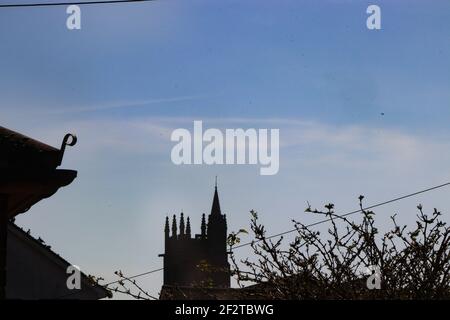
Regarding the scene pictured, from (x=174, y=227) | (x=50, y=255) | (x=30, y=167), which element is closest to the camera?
(x=30, y=167)

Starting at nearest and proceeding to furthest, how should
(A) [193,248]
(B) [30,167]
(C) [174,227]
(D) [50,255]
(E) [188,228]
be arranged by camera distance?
(B) [30,167], (D) [50,255], (A) [193,248], (C) [174,227], (E) [188,228]

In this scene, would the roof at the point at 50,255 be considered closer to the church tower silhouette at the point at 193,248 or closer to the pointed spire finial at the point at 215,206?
the church tower silhouette at the point at 193,248

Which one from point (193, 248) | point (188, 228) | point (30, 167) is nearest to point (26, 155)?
point (30, 167)

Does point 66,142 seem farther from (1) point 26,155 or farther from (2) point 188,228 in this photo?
(2) point 188,228

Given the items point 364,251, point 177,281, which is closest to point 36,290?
point 364,251

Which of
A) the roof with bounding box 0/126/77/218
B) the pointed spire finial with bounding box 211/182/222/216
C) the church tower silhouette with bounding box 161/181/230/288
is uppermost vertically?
the pointed spire finial with bounding box 211/182/222/216

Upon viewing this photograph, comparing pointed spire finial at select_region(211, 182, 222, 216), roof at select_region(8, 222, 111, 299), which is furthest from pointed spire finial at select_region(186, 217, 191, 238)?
roof at select_region(8, 222, 111, 299)

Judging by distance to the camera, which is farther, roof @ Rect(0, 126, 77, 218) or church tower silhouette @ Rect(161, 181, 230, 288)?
church tower silhouette @ Rect(161, 181, 230, 288)

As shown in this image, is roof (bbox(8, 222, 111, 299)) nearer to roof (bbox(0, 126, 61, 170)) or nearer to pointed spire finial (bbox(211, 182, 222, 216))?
roof (bbox(0, 126, 61, 170))

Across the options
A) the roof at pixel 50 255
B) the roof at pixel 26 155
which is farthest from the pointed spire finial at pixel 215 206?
the roof at pixel 26 155

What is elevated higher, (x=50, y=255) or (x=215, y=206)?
(x=215, y=206)

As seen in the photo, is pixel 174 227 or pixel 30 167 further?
pixel 174 227
